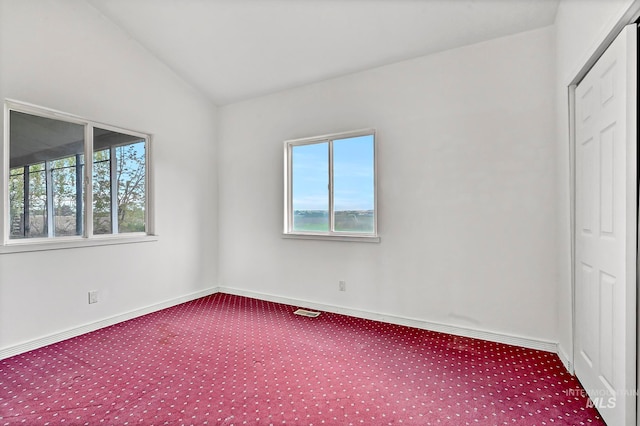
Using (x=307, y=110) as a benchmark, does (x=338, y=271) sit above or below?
below

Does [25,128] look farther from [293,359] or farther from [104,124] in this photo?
[293,359]

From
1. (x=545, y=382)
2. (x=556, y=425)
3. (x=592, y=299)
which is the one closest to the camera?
(x=556, y=425)

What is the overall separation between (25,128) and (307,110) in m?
2.65

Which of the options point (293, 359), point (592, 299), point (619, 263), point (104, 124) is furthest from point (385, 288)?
point (104, 124)

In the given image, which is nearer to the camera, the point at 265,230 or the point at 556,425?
the point at 556,425

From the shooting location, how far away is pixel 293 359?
97.4 inches

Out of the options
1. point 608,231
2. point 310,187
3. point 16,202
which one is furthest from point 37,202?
point 608,231

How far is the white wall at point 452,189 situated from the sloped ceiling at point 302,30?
0.56 feet

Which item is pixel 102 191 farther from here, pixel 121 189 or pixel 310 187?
pixel 310 187

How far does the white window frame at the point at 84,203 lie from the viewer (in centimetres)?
258

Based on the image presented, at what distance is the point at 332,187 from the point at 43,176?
278 centimetres

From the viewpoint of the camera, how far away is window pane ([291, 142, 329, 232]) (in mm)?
3768

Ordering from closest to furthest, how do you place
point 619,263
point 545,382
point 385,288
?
point 619,263
point 545,382
point 385,288

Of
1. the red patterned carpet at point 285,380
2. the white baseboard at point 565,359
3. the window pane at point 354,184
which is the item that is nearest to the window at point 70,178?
the red patterned carpet at point 285,380
